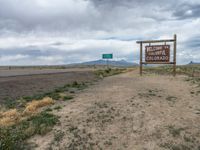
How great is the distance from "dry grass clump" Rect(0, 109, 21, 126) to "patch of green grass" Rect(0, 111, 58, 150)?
0.35 meters

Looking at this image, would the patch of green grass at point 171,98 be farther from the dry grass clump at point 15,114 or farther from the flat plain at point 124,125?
the dry grass clump at point 15,114

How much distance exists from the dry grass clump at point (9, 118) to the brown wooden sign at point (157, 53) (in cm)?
1747

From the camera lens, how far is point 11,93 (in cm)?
1465

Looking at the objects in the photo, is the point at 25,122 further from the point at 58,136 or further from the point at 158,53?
the point at 158,53

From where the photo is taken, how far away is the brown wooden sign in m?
23.7

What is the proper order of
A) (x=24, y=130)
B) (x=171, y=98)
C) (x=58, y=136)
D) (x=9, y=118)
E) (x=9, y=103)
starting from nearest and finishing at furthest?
(x=58, y=136), (x=24, y=130), (x=9, y=118), (x=9, y=103), (x=171, y=98)

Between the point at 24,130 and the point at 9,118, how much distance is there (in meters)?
1.40

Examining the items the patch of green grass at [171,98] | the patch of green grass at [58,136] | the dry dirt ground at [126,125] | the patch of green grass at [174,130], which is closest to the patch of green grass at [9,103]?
the dry dirt ground at [126,125]

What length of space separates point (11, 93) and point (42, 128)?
782 cm

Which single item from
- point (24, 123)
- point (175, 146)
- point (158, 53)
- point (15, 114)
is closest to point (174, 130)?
point (175, 146)

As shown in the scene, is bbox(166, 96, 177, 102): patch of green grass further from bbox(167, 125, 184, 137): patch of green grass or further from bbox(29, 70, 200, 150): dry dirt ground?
bbox(167, 125, 184, 137): patch of green grass

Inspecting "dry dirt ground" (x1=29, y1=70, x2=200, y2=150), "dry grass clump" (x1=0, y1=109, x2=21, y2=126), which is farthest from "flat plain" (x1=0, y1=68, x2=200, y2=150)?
"dry grass clump" (x1=0, y1=109, x2=21, y2=126)

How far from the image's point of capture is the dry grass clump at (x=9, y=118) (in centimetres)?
839

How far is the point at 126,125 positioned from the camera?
26.6 feet
